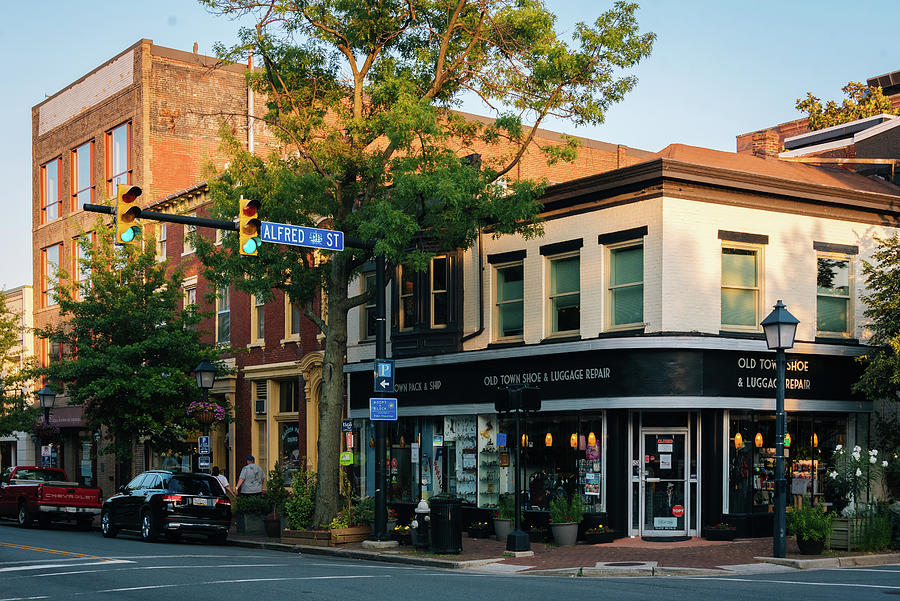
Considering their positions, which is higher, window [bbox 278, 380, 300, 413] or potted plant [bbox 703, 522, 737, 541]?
window [bbox 278, 380, 300, 413]

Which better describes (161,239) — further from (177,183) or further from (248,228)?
(248,228)

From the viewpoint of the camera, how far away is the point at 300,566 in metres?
17.7

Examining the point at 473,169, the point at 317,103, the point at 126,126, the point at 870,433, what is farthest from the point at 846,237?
the point at 126,126

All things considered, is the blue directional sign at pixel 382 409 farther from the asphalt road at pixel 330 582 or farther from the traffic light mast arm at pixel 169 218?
the traffic light mast arm at pixel 169 218

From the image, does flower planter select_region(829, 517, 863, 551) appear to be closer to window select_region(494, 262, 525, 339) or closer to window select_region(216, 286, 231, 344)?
window select_region(494, 262, 525, 339)

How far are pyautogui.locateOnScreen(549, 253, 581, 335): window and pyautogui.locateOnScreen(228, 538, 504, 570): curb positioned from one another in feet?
21.7

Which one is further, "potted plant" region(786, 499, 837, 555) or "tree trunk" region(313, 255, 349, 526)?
"tree trunk" region(313, 255, 349, 526)

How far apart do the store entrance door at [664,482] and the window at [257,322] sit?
15.9 metres

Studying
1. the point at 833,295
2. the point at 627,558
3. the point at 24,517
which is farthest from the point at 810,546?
the point at 24,517

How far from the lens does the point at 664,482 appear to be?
22.0 metres

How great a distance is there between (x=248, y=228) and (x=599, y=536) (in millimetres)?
9547

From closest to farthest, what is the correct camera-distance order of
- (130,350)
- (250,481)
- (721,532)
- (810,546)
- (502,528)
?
1. (810,546)
2. (721,532)
3. (502,528)
4. (250,481)
5. (130,350)

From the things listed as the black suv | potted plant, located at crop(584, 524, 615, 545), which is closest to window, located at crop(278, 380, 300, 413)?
the black suv

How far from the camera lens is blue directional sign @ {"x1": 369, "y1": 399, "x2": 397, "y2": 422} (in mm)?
21297
